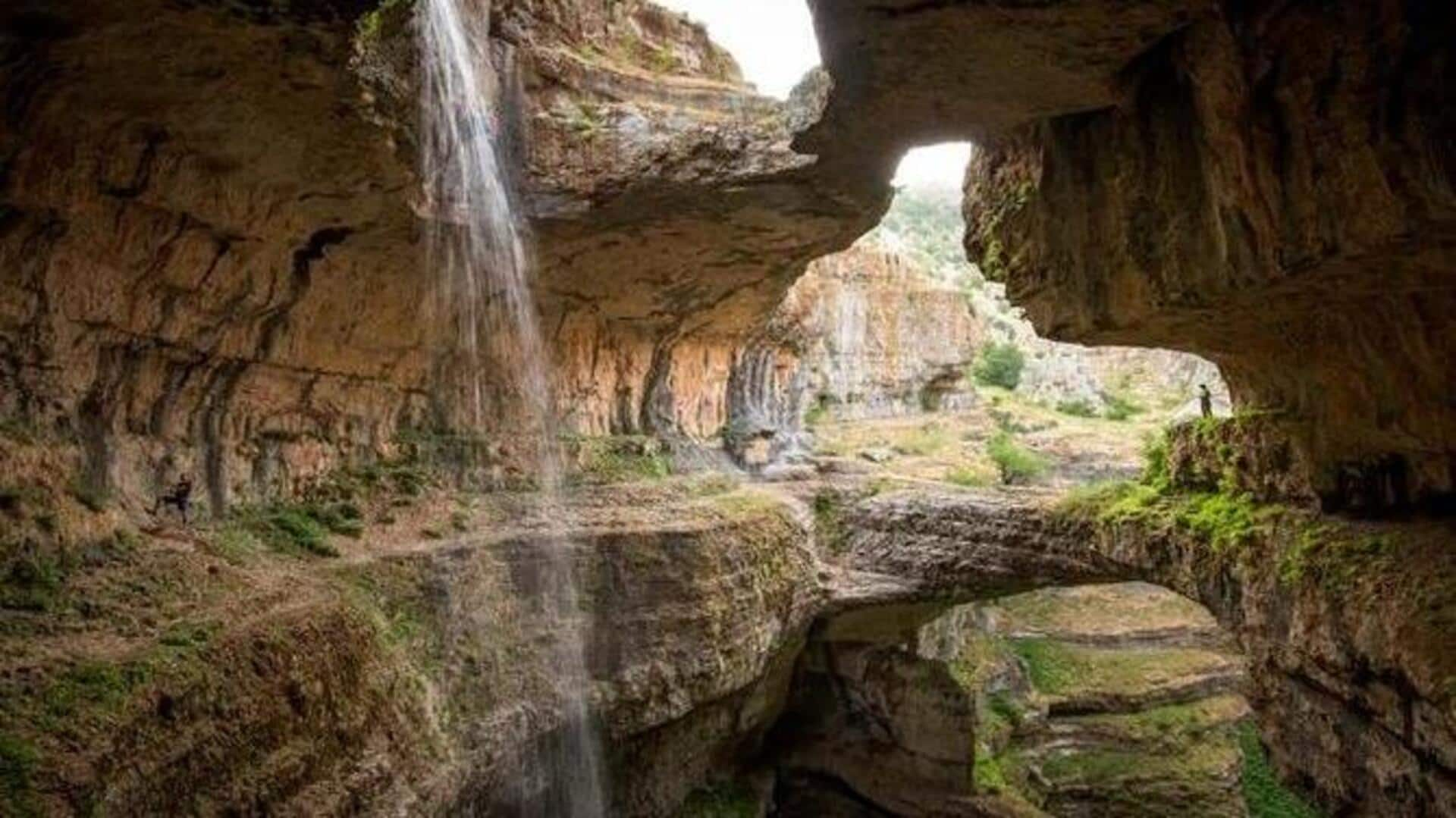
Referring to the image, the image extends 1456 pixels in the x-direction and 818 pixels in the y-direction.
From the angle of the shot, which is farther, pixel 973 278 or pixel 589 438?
pixel 973 278

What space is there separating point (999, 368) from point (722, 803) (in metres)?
30.2

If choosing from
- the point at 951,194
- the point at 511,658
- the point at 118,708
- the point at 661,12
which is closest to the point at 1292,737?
the point at 511,658

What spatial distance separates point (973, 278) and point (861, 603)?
4040cm

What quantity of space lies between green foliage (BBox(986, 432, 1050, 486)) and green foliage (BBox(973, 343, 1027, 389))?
50.7 feet

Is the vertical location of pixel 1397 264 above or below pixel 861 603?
above

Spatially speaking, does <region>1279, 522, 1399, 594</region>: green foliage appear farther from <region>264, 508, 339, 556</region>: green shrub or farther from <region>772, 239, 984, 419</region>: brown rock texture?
<region>772, 239, 984, 419</region>: brown rock texture

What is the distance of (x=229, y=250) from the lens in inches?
372

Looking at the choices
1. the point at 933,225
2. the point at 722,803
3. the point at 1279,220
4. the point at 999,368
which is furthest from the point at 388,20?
the point at 933,225

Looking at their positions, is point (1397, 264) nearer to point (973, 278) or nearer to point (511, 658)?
point (511, 658)

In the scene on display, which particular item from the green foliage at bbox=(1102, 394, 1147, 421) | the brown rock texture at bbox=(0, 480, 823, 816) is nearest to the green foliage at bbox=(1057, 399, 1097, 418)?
the green foliage at bbox=(1102, 394, 1147, 421)

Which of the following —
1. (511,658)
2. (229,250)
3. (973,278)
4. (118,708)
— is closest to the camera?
(118,708)

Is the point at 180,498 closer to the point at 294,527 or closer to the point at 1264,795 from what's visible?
the point at 294,527

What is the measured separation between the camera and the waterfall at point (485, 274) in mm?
10836

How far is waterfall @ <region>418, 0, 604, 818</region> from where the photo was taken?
10836mm
